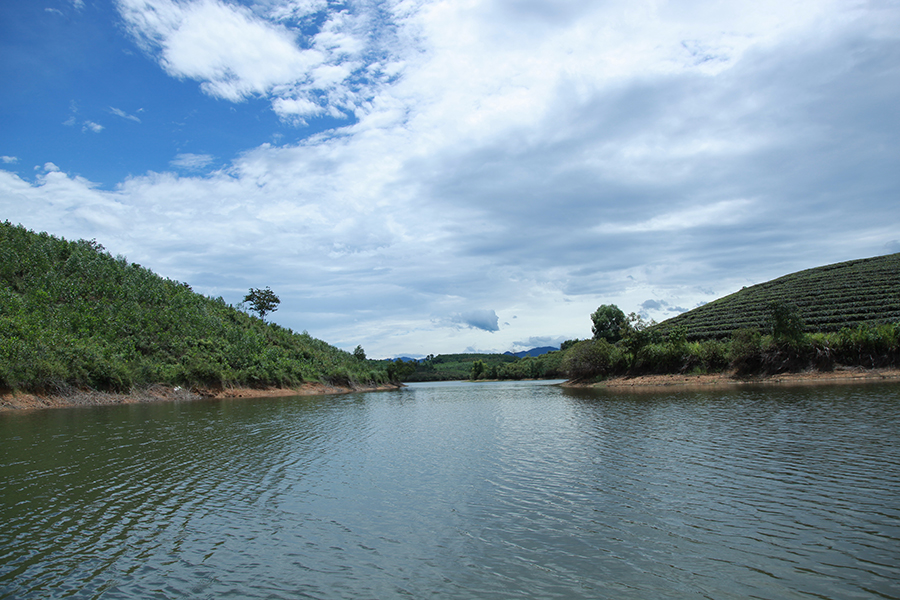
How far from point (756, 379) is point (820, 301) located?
1761 inches

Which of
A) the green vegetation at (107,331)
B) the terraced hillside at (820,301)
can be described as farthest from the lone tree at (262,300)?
the terraced hillside at (820,301)

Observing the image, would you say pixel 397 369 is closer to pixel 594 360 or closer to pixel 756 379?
pixel 594 360

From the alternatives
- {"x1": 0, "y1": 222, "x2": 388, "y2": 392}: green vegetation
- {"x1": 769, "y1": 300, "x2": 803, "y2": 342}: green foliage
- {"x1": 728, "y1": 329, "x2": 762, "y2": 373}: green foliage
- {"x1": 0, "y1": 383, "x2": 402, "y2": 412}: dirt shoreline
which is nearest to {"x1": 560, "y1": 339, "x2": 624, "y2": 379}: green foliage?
{"x1": 728, "y1": 329, "x2": 762, "y2": 373}: green foliage

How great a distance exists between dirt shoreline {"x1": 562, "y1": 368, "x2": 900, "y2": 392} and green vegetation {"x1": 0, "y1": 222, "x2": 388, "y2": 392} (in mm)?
62179

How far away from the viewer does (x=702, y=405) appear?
1453 inches

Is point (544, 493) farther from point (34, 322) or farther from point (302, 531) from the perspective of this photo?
point (34, 322)

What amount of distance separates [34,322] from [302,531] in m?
61.6

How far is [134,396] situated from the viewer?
56.9 m

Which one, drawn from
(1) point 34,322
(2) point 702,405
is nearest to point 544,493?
(2) point 702,405

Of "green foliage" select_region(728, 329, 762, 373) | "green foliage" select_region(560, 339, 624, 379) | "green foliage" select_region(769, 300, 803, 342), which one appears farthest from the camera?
"green foliage" select_region(560, 339, 624, 379)

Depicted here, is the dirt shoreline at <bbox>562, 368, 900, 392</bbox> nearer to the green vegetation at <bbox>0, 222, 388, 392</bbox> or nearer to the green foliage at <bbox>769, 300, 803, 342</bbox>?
the green foliage at <bbox>769, 300, 803, 342</bbox>

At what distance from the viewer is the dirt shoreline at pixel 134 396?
44244mm

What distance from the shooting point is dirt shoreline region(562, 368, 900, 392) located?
183 feet

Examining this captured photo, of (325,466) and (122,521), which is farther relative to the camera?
(325,466)
